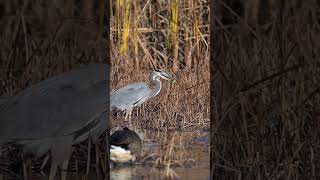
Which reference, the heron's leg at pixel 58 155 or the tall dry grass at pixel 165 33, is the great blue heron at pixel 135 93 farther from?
the heron's leg at pixel 58 155

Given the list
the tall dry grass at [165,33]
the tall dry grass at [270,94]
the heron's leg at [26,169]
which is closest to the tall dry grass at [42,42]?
the heron's leg at [26,169]

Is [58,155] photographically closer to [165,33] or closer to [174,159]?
[174,159]

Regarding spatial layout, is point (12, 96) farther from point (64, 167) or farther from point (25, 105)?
point (64, 167)

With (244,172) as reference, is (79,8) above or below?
above

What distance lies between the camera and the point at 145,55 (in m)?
2.92

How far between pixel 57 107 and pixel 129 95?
291mm

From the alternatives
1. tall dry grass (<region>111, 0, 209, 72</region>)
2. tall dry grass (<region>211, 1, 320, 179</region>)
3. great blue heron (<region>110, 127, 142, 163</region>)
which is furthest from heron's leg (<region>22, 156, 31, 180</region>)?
tall dry grass (<region>211, 1, 320, 179</region>)

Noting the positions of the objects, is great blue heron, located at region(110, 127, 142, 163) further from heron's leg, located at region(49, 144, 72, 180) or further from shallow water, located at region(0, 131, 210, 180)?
heron's leg, located at region(49, 144, 72, 180)

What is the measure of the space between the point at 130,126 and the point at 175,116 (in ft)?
0.61

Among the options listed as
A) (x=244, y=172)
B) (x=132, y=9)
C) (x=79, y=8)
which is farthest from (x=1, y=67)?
(x=244, y=172)

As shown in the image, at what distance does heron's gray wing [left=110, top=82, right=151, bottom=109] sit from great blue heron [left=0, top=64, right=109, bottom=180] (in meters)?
0.04

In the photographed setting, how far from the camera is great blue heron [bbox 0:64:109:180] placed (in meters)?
2.91

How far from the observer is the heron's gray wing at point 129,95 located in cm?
290

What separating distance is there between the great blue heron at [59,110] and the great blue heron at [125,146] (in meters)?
0.07
